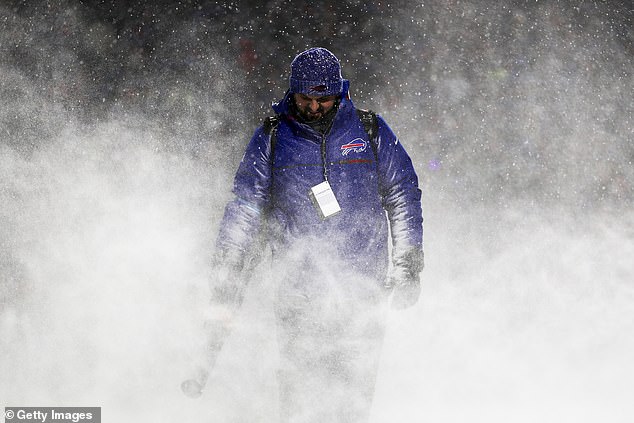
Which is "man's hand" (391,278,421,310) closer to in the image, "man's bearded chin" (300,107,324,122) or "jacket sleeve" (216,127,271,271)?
"jacket sleeve" (216,127,271,271)

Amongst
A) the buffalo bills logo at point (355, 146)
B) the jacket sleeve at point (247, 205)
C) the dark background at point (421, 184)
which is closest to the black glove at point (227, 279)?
the jacket sleeve at point (247, 205)

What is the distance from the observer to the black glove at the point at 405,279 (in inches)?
108

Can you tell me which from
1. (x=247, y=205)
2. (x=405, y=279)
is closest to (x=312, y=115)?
(x=247, y=205)

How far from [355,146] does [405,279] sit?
1.59ft

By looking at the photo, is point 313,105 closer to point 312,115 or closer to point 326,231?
point 312,115

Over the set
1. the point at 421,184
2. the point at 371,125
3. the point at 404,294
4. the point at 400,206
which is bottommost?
the point at 404,294

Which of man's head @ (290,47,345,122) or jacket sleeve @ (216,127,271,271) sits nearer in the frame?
man's head @ (290,47,345,122)

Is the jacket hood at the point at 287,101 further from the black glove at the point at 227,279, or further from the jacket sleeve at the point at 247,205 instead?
the black glove at the point at 227,279

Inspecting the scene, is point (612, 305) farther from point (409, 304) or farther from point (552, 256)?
point (409, 304)

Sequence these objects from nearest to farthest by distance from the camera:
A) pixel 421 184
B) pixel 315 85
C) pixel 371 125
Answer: pixel 315 85, pixel 371 125, pixel 421 184

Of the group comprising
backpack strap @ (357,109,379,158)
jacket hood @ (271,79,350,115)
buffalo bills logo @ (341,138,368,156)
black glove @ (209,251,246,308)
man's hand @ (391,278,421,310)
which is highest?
jacket hood @ (271,79,350,115)

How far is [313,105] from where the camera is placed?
8.73 ft

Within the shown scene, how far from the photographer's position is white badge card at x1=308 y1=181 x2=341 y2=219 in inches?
106

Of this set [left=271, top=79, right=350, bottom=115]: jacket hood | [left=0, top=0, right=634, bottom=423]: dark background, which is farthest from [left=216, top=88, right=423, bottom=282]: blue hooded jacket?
[left=0, top=0, right=634, bottom=423]: dark background
